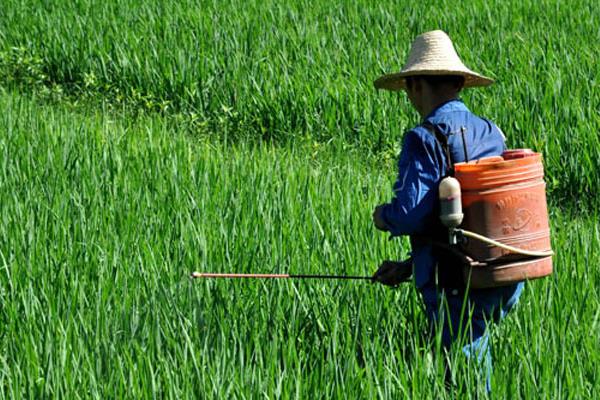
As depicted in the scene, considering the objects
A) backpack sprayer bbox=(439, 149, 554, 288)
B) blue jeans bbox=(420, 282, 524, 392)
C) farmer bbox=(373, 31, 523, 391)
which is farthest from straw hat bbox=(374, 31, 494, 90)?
blue jeans bbox=(420, 282, 524, 392)

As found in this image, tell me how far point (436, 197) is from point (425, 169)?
0.08m

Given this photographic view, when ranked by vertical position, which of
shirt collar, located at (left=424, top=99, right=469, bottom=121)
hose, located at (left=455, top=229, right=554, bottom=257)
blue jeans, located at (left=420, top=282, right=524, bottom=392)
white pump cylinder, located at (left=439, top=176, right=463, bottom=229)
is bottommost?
blue jeans, located at (left=420, top=282, right=524, bottom=392)

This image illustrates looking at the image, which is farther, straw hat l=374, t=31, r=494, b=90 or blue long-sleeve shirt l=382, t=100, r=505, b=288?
straw hat l=374, t=31, r=494, b=90

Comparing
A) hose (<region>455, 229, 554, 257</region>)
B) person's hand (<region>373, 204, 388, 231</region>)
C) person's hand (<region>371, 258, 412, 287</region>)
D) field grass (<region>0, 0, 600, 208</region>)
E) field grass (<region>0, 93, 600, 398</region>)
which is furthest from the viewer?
field grass (<region>0, 0, 600, 208</region>)

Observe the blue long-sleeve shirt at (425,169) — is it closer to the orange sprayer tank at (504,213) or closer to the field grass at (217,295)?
the orange sprayer tank at (504,213)

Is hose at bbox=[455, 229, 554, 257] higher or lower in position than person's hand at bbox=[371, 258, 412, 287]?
higher

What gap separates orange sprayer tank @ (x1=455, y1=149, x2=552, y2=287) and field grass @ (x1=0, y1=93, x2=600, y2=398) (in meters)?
0.20

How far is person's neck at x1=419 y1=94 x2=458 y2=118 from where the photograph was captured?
122 inches

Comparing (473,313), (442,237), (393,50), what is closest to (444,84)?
(442,237)

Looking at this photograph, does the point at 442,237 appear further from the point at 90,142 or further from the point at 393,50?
the point at 393,50

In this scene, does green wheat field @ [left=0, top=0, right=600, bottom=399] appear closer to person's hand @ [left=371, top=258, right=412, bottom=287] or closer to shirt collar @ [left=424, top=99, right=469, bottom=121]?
person's hand @ [left=371, top=258, right=412, bottom=287]

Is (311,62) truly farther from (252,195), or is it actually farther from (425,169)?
(425,169)

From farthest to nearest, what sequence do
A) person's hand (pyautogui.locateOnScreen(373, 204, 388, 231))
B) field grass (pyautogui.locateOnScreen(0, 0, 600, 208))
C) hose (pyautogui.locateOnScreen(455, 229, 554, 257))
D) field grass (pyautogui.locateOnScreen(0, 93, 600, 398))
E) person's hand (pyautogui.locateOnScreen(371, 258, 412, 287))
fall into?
field grass (pyautogui.locateOnScreen(0, 0, 600, 208)), person's hand (pyautogui.locateOnScreen(371, 258, 412, 287)), person's hand (pyautogui.locateOnScreen(373, 204, 388, 231)), hose (pyautogui.locateOnScreen(455, 229, 554, 257)), field grass (pyautogui.locateOnScreen(0, 93, 600, 398))

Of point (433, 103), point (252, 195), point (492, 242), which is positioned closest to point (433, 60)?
point (433, 103)
